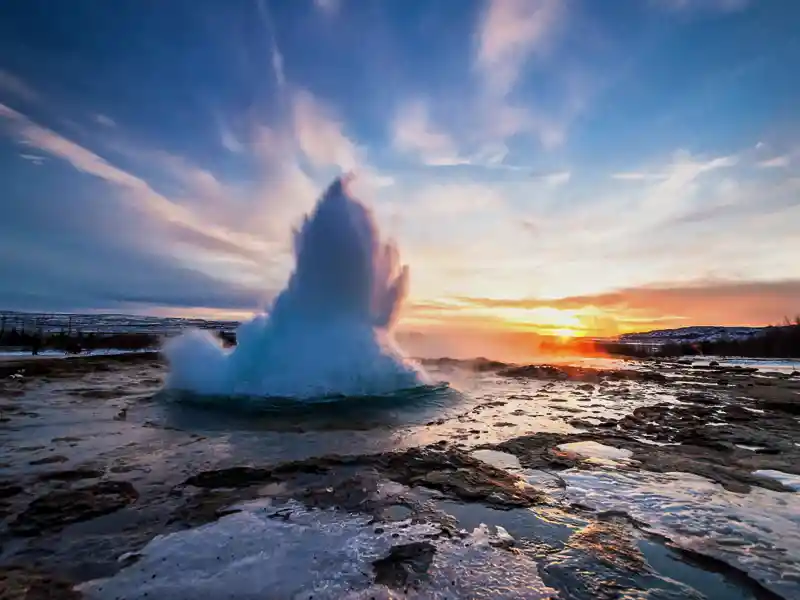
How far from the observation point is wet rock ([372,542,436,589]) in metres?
3.86

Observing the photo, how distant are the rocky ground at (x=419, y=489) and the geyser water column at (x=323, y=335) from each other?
3.50 meters

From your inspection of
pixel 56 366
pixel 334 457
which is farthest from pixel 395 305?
pixel 56 366

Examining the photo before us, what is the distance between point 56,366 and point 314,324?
19.6 meters

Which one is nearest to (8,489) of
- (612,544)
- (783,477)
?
(612,544)

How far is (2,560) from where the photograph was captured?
13.3ft

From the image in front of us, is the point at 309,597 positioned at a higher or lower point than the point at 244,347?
lower

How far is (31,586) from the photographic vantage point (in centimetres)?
361

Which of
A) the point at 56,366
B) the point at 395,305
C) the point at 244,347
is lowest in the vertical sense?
the point at 56,366

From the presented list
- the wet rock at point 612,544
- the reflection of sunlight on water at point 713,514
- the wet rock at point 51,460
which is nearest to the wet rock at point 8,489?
the wet rock at point 51,460

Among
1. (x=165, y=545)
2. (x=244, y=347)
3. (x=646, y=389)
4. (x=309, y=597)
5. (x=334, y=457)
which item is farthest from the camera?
(x=646, y=389)

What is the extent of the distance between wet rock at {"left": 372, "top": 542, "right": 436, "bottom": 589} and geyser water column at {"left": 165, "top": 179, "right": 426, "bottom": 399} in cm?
975

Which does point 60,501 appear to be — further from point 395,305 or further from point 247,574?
point 395,305

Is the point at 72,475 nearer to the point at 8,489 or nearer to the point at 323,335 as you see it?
the point at 8,489

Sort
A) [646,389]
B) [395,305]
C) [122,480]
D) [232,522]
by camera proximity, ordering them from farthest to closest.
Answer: [646,389]
[395,305]
[122,480]
[232,522]
